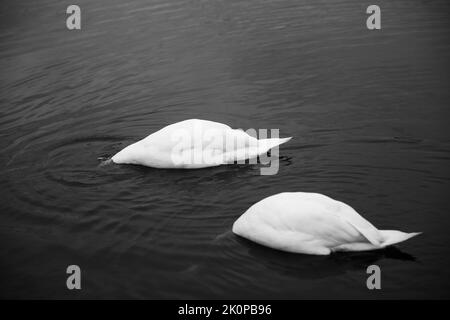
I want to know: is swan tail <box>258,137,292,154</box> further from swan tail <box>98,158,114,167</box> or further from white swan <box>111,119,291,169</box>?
swan tail <box>98,158,114,167</box>

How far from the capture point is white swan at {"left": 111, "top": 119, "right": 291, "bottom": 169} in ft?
35.3

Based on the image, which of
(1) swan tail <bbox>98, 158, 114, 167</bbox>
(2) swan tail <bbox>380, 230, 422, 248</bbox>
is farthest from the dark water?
(2) swan tail <bbox>380, 230, 422, 248</bbox>

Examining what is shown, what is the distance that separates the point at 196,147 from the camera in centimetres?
1076

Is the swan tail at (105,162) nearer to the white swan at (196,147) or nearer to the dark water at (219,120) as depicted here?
the dark water at (219,120)

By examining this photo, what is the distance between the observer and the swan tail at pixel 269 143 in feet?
36.0

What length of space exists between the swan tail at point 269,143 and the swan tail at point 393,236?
3.51 meters

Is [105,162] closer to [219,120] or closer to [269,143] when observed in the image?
[219,120]

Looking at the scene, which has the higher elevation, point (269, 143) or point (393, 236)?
point (269, 143)

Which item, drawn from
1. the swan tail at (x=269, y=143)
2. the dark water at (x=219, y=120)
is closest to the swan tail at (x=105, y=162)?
the dark water at (x=219, y=120)

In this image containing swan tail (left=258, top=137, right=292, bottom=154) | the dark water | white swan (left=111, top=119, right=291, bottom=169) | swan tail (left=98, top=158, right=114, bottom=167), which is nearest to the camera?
the dark water

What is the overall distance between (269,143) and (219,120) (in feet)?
6.53

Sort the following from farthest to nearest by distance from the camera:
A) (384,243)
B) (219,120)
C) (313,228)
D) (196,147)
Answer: (219,120), (196,147), (313,228), (384,243)

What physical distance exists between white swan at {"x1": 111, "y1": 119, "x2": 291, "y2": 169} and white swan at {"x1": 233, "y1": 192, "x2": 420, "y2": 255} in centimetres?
259

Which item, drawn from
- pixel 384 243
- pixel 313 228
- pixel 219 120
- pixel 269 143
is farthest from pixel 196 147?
pixel 384 243
